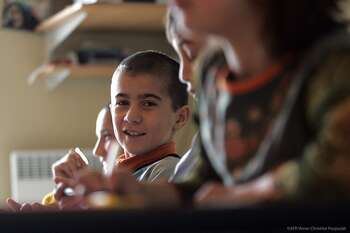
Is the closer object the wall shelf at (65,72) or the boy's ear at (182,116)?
the boy's ear at (182,116)

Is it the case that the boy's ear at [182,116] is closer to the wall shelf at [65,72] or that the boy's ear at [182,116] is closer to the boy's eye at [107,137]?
the boy's eye at [107,137]

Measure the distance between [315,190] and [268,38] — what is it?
0.08m

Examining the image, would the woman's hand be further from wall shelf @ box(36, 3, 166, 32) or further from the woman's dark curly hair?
wall shelf @ box(36, 3, 166, 32)

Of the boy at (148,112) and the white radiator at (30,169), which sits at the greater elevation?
the boy at (148,112)

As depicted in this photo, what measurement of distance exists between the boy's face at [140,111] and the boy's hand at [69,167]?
1.3 inches

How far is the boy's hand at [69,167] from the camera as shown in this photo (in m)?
0.47

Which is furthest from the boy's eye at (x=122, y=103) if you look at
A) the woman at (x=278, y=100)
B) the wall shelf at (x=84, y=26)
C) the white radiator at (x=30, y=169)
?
the white radiator at (x=30, y=169)

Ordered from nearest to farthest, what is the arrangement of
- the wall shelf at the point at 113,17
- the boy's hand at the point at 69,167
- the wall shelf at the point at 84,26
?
the boy's hand at the point at 69,167
the wall shelf at the point at 113,17
the wall shelf at the point at 84,26

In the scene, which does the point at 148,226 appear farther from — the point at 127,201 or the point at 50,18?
the point at 50,18

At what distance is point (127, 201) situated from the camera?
361 mm

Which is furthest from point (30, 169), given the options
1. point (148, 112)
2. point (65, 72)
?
point (148, 112)

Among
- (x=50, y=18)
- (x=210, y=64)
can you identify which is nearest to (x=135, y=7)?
(x=50, y=18)

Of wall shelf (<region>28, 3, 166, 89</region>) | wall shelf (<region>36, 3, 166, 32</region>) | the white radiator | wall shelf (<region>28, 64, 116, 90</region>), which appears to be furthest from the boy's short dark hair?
the white radiator

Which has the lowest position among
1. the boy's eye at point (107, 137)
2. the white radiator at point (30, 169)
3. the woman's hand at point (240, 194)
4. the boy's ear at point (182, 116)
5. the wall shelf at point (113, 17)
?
the white radiator at point (30, 169)
